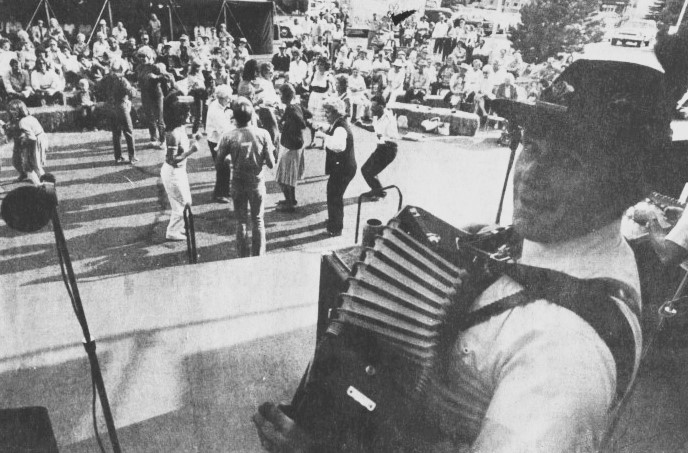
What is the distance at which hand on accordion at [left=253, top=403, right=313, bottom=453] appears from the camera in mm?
1938

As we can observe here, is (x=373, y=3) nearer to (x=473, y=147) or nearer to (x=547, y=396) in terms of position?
(x=473, y=147)

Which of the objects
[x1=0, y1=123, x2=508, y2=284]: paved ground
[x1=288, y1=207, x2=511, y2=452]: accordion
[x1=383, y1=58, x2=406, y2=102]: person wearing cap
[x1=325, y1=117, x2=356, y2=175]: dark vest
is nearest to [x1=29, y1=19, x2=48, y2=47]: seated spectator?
[x1=0, y1=123, x2=508, y2=284]: paved ground

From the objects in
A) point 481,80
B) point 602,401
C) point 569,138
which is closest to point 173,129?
point 569,138

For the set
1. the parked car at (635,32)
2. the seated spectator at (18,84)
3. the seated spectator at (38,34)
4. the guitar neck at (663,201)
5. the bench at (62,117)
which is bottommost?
the bench at (62,117)

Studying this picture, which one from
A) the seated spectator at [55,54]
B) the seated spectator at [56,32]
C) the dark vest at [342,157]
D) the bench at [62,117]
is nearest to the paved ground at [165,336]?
the dark vest at [342,157]

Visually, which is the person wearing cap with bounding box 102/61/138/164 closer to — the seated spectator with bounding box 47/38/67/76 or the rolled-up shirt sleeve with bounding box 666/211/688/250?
the seated spectator with bounding box 47/38/67/76

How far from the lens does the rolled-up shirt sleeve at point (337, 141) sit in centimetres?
557

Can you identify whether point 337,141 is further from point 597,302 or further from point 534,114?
point 597,302

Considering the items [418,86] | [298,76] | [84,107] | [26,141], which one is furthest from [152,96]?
[418,86]

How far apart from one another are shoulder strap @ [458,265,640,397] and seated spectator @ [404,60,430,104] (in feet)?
38.7

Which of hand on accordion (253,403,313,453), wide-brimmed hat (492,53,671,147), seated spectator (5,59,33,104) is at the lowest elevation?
hand on accordion (253,403,313,453)

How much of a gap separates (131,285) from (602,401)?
12.0 ft

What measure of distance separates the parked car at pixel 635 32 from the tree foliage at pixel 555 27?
0.07 m

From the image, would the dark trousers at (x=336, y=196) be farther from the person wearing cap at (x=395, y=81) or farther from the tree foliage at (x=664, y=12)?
the person wearing cap at (x=395, y=81)
